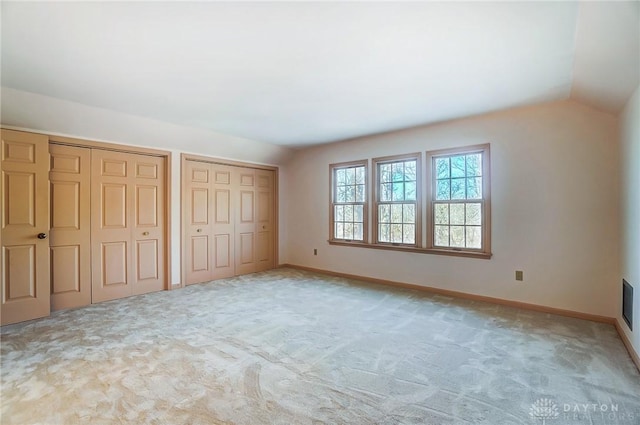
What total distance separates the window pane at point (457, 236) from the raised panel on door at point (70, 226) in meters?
5.00

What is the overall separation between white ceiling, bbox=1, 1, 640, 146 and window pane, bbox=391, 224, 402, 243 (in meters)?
1.93

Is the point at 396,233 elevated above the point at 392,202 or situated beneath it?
situated beneath

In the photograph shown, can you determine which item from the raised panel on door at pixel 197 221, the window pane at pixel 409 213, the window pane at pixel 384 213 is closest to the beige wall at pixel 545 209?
the window pane at pixel 409 213

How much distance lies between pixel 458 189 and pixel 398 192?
0.93 metres

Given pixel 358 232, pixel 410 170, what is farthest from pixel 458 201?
pixel 358 232

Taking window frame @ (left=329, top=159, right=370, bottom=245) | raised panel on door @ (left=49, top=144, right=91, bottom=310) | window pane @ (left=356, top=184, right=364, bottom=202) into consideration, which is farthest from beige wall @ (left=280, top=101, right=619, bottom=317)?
raised panel on door @ (left=49, top=144, right=91, bottom=310)

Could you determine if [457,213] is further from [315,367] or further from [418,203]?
[315,367]

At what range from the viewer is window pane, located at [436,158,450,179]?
4359mm

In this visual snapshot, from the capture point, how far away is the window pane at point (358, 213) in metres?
5.35

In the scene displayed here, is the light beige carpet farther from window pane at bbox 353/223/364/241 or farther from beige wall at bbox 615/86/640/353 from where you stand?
window pane at bbox 353/223/364/241

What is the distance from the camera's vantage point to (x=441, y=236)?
14.5 feet

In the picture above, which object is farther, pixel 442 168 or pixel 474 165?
pixel 442 168

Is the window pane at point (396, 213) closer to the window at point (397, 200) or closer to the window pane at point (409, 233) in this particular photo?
the window at point (397, 200)

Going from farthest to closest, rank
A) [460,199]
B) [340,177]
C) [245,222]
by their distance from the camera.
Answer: [245,222], [340,177], [460,199]
